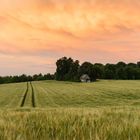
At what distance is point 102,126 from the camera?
17.7ft

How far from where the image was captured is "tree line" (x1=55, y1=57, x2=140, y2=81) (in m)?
180

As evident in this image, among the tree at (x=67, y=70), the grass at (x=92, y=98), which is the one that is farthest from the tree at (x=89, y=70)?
the grass at (x=92, y=98)

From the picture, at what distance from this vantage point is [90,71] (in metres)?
179

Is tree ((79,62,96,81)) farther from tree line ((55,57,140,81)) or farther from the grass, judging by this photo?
the grass

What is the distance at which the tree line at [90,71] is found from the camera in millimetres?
180250

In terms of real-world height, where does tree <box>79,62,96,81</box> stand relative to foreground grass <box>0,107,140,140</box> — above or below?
above

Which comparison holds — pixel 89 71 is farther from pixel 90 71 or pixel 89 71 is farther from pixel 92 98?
pixel 92 98

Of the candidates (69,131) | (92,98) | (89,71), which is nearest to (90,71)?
(89,71)

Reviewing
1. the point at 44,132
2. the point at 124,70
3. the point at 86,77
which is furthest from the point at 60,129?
the point at 124,70

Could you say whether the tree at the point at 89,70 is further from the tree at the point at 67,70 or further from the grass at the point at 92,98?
the grass at the point at 92,98

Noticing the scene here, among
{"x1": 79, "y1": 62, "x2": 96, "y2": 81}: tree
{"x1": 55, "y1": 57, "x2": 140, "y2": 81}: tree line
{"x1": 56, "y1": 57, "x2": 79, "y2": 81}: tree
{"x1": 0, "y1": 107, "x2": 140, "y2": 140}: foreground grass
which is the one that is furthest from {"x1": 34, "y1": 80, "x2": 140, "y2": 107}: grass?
{"x1": 56, "y1": 57, "x2": 79, "y2": 81}: tree

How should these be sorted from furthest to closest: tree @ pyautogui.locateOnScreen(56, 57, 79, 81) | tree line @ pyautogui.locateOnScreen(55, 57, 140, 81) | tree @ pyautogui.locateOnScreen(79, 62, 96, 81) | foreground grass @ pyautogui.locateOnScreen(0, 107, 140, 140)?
tree @ pyautogui.locateOnScreen(56, 57, 79, 81) < tree line @ pyautogui.locateOnScreen(55, 57, 140, 81) < tree @ pyautogui.locateOnScreen(79, 62, 96, 81) < foreground grass @ pyautogui.locateOnScreen(0, 107, 140, 140)

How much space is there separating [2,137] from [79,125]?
1.29m

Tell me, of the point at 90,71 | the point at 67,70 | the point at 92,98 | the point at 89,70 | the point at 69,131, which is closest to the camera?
the point at 69,131
